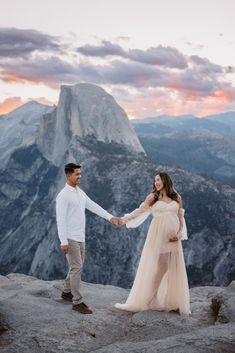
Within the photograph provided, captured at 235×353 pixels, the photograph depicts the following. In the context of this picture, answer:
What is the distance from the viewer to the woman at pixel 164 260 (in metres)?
9.56

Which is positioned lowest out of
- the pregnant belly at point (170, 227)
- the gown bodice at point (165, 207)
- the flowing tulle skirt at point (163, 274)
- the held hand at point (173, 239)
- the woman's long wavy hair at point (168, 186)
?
the flowing tulle skirt at point (163, 274)

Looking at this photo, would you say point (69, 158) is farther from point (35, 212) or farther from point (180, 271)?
point (180, 271)

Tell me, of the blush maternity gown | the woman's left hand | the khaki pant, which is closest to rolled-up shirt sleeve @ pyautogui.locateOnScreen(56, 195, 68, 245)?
the khaki pant

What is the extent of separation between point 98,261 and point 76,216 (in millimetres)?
87252

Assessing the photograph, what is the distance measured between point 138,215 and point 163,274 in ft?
4.67

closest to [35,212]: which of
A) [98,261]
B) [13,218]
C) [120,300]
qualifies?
[13,218]

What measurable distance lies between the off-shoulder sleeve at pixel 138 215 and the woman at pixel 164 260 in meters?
0.15

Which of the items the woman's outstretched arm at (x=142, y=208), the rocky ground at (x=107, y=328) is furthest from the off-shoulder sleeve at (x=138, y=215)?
the rocky ground at (x=107, y=328)

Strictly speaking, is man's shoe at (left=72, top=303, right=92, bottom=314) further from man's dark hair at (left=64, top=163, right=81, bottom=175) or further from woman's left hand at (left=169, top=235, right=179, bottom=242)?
man's dark hair at (left=64, top=163, right=81, bottom=175)

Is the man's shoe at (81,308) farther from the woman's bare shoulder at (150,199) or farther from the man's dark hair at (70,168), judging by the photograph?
the man's dark hair at (70,168)

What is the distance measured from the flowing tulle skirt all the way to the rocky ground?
0.31 m

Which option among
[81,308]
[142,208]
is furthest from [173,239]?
[81,308]

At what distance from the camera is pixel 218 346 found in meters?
6.98

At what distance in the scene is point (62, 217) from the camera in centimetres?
897
